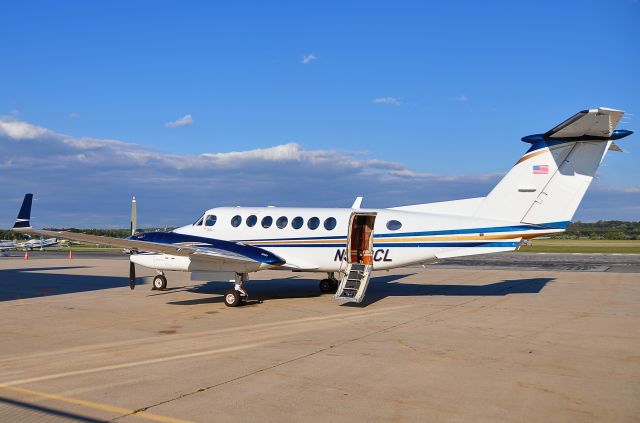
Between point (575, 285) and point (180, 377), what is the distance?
17891 mm

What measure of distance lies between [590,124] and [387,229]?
619 cm

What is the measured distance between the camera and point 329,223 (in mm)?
16812

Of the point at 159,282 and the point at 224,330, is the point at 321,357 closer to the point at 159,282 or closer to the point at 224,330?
the point at 224,330

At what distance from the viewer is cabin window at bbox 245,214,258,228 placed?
17.8 m

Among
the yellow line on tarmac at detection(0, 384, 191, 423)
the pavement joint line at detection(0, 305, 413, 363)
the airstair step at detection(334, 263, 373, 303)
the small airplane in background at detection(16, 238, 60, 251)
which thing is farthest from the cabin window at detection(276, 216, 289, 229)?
the small airplane in background at detection(16, 238, 60, 251)

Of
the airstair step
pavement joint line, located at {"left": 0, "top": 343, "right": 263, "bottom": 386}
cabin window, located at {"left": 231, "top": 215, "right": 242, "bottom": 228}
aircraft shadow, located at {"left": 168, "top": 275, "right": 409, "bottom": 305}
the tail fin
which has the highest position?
the tail fin

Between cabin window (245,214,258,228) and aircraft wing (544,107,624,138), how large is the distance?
9.37m

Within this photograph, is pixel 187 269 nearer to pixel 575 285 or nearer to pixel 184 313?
pixel 184 313

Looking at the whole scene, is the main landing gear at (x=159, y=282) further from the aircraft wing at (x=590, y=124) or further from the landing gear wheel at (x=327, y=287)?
the aircraft wing at (x=590, y=124)

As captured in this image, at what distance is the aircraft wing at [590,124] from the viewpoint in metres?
12.2

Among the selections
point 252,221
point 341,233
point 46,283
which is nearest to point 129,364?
point 341,233

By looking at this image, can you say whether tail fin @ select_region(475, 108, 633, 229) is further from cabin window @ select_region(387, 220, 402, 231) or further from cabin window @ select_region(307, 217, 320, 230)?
cabin window @ select_region(307, 217, 320, 230)

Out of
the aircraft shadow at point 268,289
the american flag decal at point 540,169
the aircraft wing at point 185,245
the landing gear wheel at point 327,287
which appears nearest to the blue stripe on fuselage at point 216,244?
the aircraft wing at point 185,245

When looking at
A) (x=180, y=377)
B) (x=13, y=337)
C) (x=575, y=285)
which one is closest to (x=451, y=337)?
(x=180, y=377)
